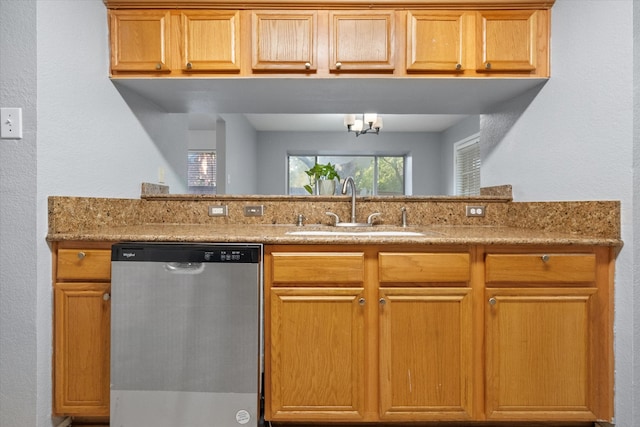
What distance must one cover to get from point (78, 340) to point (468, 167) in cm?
253

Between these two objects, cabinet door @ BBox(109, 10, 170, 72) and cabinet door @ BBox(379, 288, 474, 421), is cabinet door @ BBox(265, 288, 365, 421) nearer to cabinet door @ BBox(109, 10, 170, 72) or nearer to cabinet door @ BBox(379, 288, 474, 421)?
cabinet door @ BBox(379, 288, 474, 421)

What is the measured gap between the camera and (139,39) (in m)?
1.84

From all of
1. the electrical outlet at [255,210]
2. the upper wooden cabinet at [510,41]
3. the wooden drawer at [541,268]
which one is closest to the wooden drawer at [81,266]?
the electrical outlet at [255,210]

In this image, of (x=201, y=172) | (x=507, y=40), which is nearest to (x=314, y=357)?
(x=507, y=40)

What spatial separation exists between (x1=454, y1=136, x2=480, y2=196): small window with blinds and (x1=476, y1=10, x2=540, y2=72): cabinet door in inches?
30.1

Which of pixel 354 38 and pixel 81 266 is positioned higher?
pixel 354 38

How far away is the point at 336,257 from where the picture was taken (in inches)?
59.6

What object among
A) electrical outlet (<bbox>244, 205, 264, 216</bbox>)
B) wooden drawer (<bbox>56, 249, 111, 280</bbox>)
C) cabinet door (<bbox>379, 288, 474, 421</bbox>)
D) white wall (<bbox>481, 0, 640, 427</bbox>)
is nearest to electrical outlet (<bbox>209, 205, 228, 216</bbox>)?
electrical outlet (<bbox>244, 205, 264, 216</bbox>)

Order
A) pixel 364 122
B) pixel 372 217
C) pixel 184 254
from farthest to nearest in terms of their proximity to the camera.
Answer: pixel 364 122, pixel 372 217, pixel 184 254

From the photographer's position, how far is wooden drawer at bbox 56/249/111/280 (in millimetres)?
1535

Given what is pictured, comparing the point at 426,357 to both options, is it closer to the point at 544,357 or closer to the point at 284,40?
the point at 544,357

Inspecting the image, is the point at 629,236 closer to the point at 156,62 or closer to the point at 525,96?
the point at 525,96

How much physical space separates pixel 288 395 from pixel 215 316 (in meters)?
0.44

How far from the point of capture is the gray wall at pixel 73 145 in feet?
4.80
